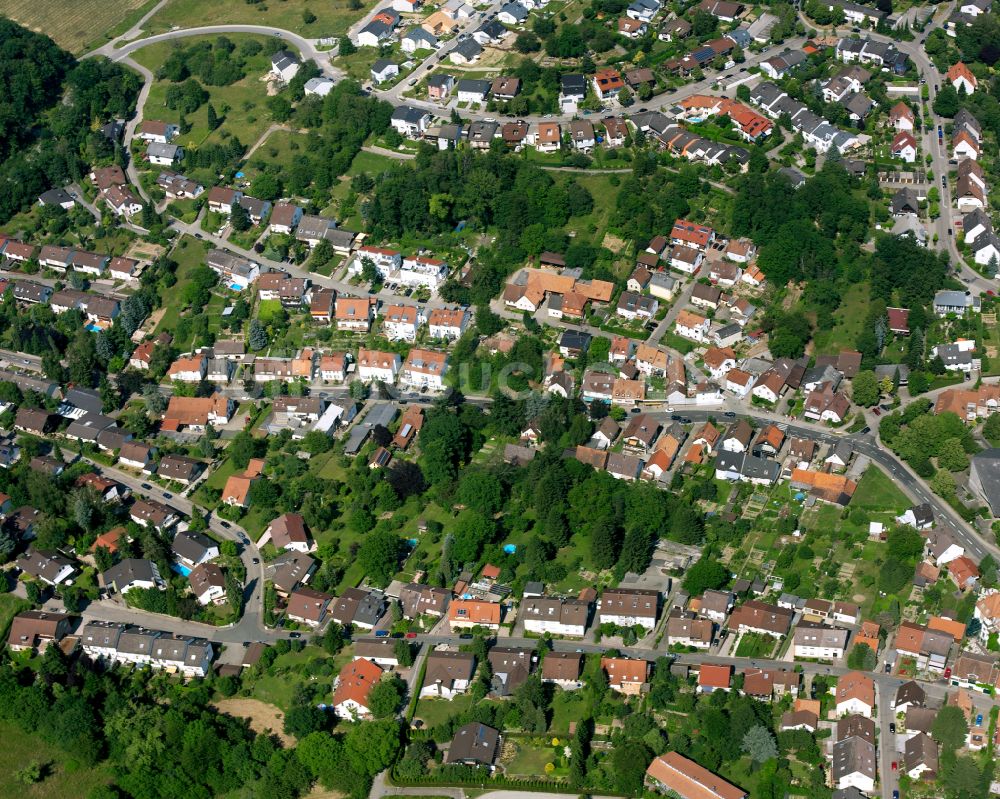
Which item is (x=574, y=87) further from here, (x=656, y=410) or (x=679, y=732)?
(x=679, y=732)

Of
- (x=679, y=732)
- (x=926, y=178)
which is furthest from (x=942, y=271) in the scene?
(x=679, y=732)

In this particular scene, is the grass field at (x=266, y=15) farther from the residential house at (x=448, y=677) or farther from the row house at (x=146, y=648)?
the residential house at (x=448, y=677)

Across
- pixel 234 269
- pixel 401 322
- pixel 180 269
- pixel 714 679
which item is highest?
pixel 234 269

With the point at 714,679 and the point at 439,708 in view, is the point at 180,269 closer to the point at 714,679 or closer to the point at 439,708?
the point at 439,708

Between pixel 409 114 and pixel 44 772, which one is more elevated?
pixel 409 114

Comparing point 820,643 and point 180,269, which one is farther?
point 180,269

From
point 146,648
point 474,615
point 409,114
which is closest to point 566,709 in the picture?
point 474,615
